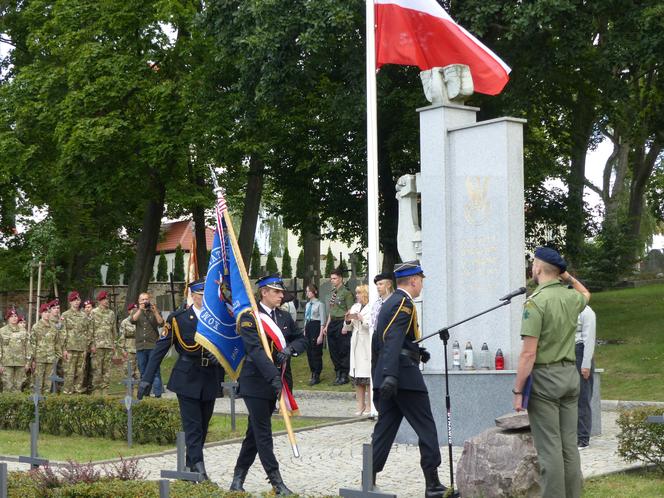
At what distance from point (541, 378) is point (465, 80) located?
723cm

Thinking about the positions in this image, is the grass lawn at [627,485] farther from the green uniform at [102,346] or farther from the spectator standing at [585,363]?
the green uniform at [102,346]

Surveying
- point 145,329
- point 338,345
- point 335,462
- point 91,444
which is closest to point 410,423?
point 335,462

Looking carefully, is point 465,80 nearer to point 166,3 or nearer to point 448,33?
point 448,33

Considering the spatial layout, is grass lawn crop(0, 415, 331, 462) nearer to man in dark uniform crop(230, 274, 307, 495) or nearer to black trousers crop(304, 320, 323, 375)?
man in dark uniform crop(230, 274, 307, 495)

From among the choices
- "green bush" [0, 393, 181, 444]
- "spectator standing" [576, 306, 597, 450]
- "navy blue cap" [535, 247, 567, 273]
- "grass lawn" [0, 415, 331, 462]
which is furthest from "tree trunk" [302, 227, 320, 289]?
"navy blue cap" [535, 247, 567, 273]

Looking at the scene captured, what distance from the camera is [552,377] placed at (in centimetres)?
838

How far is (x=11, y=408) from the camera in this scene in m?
17.9

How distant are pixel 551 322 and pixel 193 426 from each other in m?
4.17

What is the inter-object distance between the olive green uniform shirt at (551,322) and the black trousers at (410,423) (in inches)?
68.0

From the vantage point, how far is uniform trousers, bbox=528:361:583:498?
8.29m

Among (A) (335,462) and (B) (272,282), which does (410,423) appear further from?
(A) (335,462)

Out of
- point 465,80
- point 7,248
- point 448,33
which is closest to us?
point 465,80

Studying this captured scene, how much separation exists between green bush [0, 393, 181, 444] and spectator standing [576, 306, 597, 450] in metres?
5.38

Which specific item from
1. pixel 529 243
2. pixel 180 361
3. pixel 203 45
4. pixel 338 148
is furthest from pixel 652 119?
pixel 180 361
